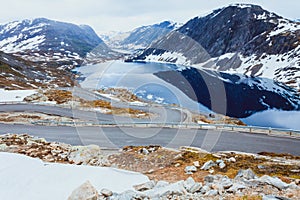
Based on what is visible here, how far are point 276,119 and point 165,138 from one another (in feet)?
129

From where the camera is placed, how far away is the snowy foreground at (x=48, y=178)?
37.2 feet

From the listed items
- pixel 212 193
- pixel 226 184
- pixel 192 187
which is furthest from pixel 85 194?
pixel 226 184

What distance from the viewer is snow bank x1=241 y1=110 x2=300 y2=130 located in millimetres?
51938

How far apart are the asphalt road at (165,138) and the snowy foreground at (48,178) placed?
985 centimetres

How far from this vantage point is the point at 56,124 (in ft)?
108

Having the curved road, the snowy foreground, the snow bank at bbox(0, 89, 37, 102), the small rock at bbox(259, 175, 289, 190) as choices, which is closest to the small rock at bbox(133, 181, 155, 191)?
the snowy foreground

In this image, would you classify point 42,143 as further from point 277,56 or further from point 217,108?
point 277,56

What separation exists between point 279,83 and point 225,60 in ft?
227

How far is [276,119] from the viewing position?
187 ft

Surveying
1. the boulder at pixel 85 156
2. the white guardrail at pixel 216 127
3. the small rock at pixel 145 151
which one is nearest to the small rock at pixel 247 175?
the small rock at pixel 145 151

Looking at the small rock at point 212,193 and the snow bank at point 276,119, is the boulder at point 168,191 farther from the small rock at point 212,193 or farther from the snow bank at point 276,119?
the snow bank at point 276,119

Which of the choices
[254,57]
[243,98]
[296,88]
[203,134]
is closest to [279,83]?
[296,88]

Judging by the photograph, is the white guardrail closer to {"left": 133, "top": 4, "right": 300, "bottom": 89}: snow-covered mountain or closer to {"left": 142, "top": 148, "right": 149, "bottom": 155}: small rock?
{"left": 142, "top": 148, "right": 149, "bottom": 155}: small rock

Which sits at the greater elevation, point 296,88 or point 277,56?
point 277,56
